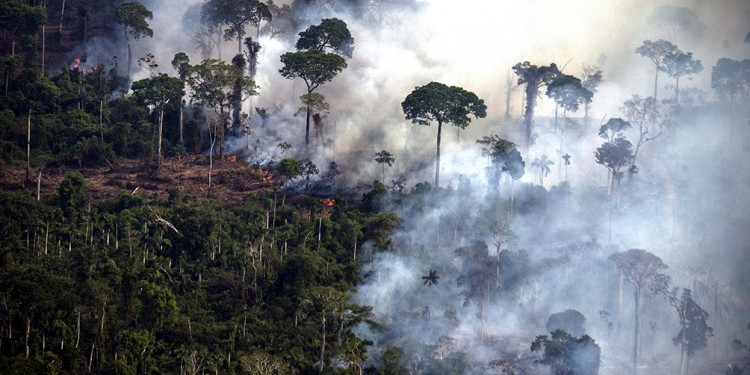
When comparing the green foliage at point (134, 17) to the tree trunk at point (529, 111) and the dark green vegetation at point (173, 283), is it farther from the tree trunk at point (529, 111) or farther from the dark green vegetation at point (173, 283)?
the tree trunk at point (529, 111)

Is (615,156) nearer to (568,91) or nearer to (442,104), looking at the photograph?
(568,91)

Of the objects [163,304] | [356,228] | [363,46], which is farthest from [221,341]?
[363,46]

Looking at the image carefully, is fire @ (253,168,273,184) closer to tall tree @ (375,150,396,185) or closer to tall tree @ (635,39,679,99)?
tall tree @ (375,150,396,185)

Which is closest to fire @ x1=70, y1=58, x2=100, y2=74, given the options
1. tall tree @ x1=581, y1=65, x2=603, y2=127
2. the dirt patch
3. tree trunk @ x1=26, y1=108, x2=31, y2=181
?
tree trunk @ x1=26, y1=108, x2=31, y2=181

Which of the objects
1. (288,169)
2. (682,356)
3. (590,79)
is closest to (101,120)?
(288,169)

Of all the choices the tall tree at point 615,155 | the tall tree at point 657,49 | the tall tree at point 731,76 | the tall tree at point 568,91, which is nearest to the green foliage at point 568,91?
the tall tree at point 568,91

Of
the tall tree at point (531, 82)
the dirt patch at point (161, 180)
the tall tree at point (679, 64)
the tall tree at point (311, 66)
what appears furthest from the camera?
the tall tree at point (679, 64)
